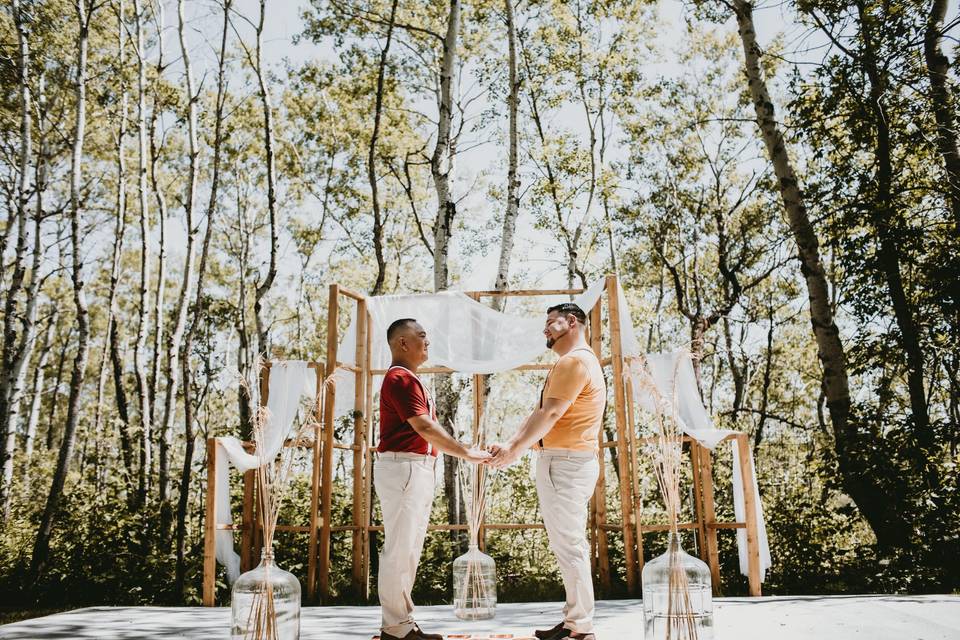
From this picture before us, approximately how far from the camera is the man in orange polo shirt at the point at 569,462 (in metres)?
2.83

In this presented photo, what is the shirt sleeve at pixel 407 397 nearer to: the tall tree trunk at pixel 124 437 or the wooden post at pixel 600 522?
the wooden post at pixel 600 522

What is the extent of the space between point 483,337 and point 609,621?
241 cm

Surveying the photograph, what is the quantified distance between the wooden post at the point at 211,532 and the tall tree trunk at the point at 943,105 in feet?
20.8

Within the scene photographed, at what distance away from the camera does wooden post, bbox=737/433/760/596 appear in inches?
193

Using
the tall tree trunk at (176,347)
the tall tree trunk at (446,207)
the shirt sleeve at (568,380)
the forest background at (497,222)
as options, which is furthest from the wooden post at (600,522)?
the tall tree trunk at (176,347)

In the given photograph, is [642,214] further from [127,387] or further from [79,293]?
[127,387]

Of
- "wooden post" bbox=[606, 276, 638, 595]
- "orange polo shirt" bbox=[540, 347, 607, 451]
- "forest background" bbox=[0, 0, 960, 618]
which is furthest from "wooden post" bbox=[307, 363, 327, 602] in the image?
"orange polo shirt" bbox=[540, 347, 607, 451]

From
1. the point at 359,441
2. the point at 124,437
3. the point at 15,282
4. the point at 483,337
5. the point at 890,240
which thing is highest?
the point at 15,282

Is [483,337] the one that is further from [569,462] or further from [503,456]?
[569,462]

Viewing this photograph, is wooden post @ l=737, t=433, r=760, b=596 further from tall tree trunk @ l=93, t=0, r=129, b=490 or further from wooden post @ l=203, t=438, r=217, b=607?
tall tree trunk @ l=93, t=0, r=129, b=490

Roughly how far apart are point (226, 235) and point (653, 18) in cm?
1010

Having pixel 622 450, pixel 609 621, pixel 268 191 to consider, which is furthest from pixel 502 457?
pixel 268 191

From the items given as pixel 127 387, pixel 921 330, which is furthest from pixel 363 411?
pixel 127 387

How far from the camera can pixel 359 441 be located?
5516mm
